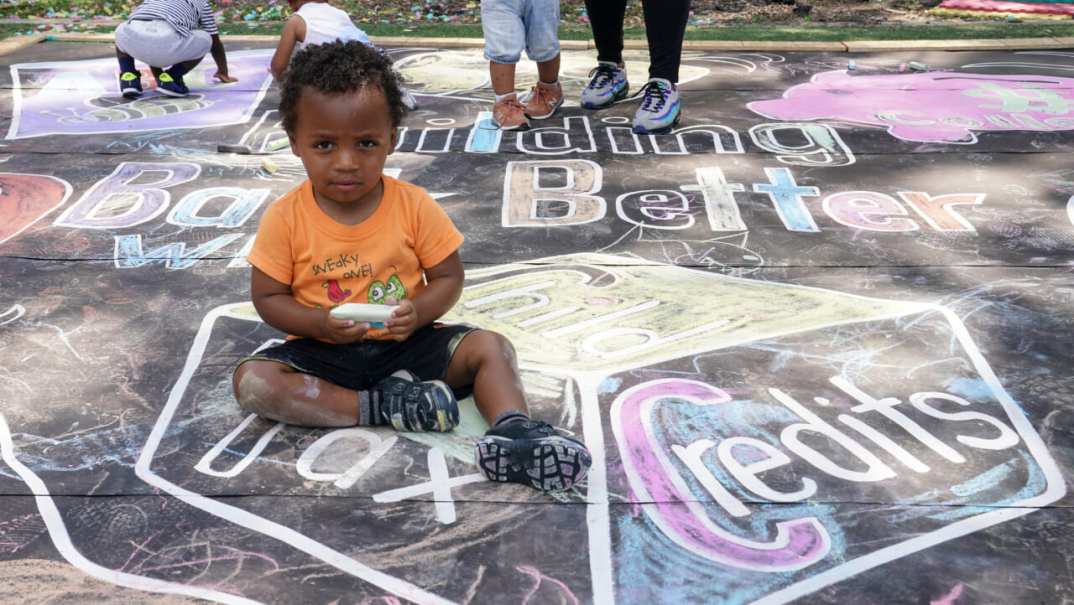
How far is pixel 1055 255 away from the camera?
9.77ft

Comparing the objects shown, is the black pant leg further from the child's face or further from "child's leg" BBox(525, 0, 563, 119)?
the child's face

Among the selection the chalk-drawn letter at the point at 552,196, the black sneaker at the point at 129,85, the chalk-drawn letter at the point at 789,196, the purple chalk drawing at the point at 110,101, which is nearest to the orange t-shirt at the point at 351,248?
the chalk-drawn letter at the point at 552,196

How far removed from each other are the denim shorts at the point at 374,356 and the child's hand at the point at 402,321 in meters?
0.12

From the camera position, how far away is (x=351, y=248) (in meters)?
2.21

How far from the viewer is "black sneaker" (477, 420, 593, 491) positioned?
1.91 m

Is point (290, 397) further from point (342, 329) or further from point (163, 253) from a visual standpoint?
point (163, 253)

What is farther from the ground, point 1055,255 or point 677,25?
point 677,25

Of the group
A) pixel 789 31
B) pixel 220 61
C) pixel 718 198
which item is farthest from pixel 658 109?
pixel 789 31

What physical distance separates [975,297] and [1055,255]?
1.44ft

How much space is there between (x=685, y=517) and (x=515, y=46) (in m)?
2.82

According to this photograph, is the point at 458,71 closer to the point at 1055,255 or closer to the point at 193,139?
the point at 193,139

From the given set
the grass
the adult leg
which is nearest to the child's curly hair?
the adult leg

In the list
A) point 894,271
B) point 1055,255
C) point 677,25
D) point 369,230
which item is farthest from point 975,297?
point 677,25

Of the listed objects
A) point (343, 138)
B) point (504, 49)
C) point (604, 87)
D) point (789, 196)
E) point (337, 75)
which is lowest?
point (789, 196)
